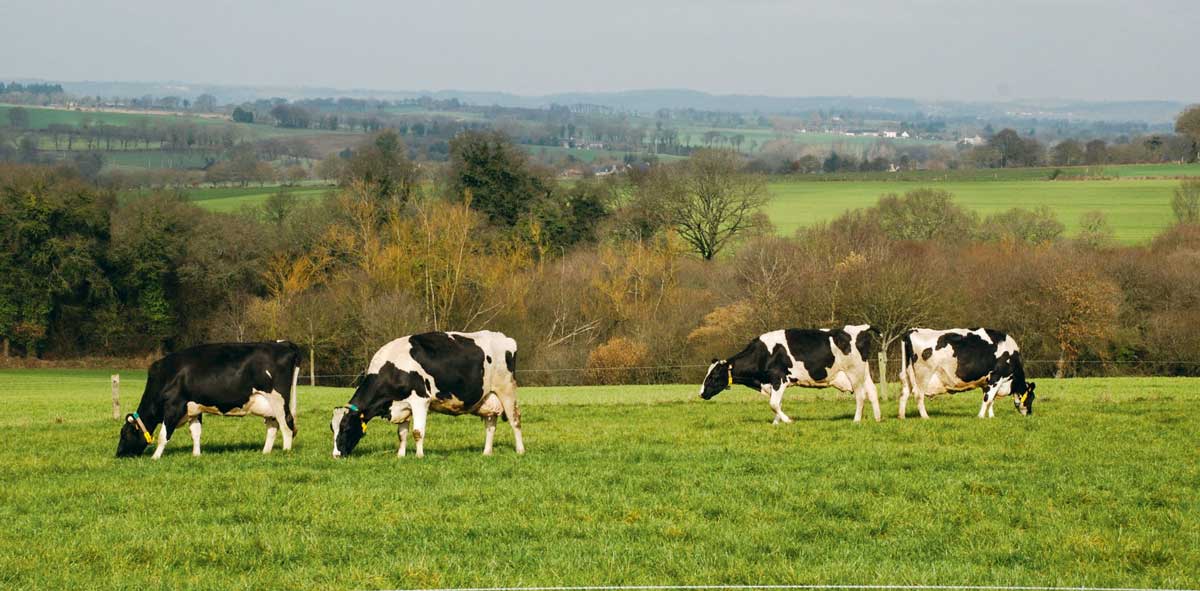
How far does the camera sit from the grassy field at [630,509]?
1275cm

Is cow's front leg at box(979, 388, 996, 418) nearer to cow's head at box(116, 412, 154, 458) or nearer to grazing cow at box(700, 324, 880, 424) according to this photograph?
grazing cow at box(700, 324, 880, 424)

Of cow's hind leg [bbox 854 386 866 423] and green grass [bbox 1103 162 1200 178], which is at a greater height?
cow's hind leg [bbox 854 386 866 423]

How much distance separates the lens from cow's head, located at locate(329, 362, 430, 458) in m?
20.0

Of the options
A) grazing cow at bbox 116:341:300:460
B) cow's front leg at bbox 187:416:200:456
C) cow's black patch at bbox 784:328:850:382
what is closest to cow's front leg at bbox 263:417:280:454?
grazing cow at bbox 116:341:300:460

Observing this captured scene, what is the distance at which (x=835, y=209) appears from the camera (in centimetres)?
12938

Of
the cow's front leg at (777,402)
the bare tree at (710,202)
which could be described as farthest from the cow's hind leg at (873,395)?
the bare tree at (710,202)

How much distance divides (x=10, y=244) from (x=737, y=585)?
77.1 meters

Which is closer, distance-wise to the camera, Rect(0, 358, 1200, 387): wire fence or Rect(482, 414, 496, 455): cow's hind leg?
Rect(482, 414, 496, 455): cow's hind leg

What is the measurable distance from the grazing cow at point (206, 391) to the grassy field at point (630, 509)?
23.7 inches

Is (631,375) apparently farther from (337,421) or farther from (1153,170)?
(1153,170)

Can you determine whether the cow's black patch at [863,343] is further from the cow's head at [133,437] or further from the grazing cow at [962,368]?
the cow's head at [133,437]

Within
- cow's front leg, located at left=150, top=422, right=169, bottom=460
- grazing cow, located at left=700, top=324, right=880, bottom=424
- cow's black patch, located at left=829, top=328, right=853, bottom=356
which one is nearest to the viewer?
cow's front leg, located at left=150, top=422, right=169, bottom=460

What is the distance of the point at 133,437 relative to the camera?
2069 centimetres

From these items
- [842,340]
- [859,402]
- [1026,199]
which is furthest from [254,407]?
[1026,199]
